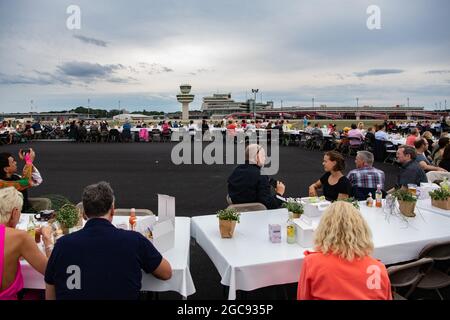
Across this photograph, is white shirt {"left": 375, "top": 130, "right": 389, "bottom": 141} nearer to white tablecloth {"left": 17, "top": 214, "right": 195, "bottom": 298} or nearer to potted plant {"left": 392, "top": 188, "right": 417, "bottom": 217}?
potted plant {"left": 392, "top": 188, "right": 417, "bottom": 217}

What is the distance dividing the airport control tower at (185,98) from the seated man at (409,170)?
57.0m

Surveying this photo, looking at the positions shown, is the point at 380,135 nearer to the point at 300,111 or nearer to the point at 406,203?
the point at 406,203

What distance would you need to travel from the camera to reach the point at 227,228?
2.67 metres

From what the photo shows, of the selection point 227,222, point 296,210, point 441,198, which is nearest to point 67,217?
point 227,222

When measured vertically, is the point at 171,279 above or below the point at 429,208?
below

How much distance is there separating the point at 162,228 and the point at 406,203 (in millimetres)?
2145

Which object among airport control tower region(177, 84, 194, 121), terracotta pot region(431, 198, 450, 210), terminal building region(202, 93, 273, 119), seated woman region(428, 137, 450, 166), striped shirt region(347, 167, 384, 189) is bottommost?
terracotta pot region(431, 198, 450, 210)

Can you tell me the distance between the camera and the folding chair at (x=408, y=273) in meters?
2.29

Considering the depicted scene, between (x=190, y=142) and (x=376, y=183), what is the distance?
13814mm

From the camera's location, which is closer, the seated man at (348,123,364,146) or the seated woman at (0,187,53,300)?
the seated woman at (0,187,53,300)

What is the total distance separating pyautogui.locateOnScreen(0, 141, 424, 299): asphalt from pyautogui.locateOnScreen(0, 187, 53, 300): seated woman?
1.23 meters

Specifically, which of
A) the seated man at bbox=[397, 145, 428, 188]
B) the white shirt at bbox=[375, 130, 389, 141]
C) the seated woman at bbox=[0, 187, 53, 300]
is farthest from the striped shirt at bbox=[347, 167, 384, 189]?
the white shirt at bbox=[375, 130, 389, 141]

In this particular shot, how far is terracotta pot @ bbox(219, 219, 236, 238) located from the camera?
2.66 meters
